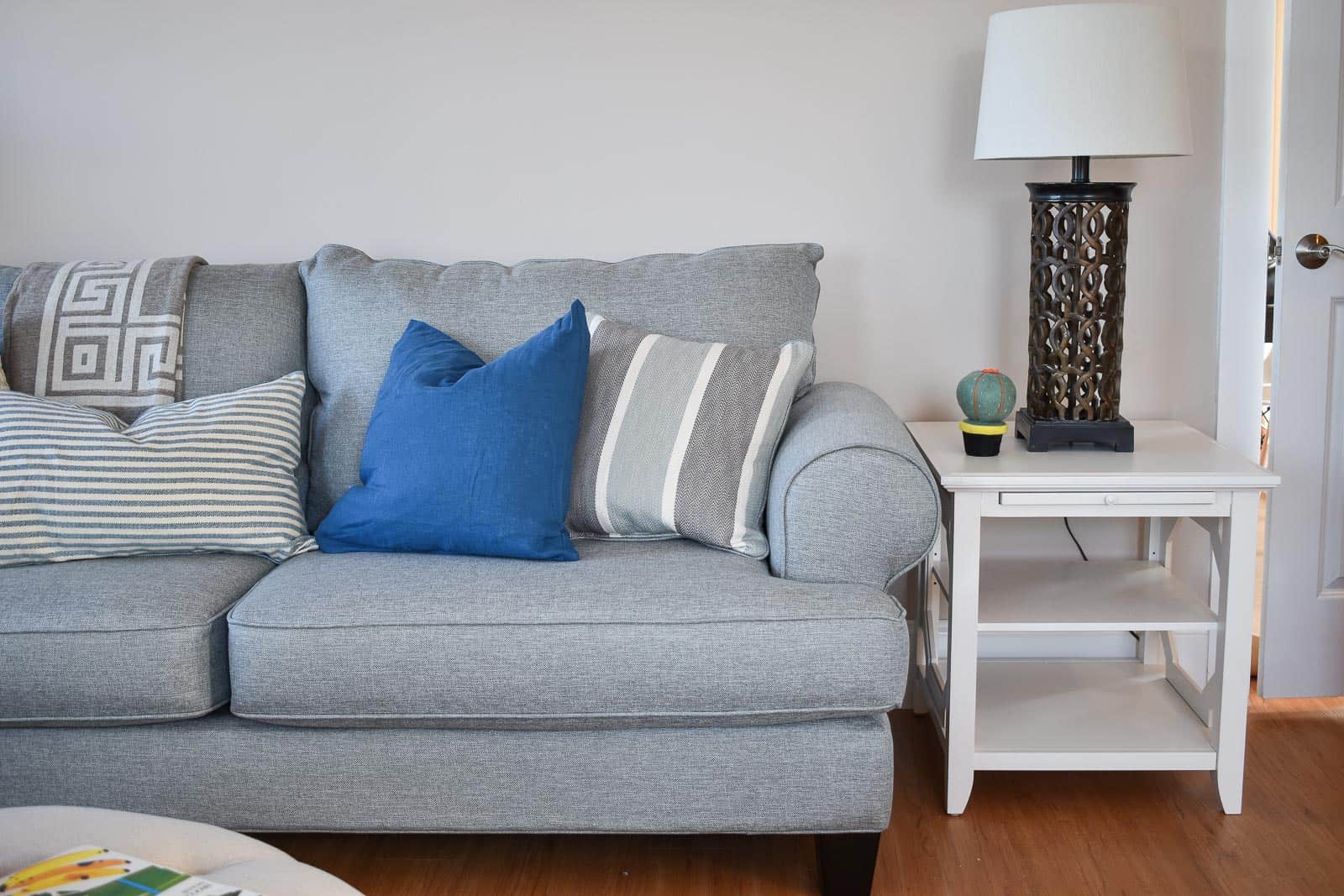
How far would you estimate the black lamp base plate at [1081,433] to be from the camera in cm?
207

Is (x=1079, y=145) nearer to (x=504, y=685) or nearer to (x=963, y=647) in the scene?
(x=963, y=647)

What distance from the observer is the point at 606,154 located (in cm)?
241

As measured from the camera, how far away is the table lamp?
1.92 meters

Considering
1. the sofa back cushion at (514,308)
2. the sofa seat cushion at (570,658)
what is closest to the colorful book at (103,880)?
the sofa seat cushion at (570,658)

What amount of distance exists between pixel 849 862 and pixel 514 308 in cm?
111

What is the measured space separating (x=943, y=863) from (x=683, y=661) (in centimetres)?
58

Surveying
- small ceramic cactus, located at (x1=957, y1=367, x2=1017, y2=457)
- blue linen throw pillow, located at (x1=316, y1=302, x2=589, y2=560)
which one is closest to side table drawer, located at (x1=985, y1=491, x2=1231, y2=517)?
small ceramic cactus, located at (x1=957, y1=367, x2=1017, y2=457)

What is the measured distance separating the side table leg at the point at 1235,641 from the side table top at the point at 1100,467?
6cm

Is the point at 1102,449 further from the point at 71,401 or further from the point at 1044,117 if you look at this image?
the point at 71,401

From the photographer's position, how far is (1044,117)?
6.39 ft

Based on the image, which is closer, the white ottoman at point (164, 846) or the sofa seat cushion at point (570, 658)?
the white ottoman at point (164, 846)

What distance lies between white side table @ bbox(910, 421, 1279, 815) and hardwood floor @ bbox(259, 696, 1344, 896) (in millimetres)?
85

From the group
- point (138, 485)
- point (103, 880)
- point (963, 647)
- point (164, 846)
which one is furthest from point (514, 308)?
point (103, 880)

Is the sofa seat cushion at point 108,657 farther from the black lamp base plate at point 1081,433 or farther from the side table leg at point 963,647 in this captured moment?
the black lamp base plate at point 1081,433
